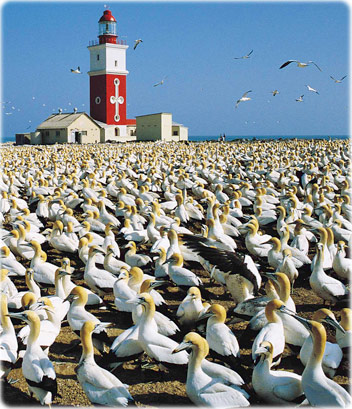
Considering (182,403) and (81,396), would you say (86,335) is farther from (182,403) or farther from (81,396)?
(182,403)

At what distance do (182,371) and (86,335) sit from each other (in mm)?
959

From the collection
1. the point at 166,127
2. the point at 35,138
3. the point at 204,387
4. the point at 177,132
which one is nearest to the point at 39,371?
the point at 204,387

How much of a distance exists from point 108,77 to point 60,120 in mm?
8818

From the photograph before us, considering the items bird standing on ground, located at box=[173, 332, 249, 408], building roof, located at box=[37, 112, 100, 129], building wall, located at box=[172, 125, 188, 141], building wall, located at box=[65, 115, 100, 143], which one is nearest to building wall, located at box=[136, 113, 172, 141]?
building wall, located at box=[172, 125, 188, 141]

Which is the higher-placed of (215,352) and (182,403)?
(215,352)

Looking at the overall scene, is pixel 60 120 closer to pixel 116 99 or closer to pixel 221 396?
pixel 116 99

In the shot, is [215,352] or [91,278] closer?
[215,352]

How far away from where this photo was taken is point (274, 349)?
171 inches

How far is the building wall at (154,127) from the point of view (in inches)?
1784

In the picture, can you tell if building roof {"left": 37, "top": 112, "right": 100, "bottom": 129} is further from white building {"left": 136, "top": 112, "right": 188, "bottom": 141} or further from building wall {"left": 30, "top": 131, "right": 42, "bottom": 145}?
white building {"left": 136, "top": 112, "right": 188, "bottom": 141}

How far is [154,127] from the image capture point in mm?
45969

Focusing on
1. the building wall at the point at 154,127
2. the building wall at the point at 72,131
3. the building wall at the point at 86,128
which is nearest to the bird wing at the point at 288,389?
the building wall at the point at 72,131

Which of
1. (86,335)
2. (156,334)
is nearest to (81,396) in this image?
(86,335)

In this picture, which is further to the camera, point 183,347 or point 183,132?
point 183,132
